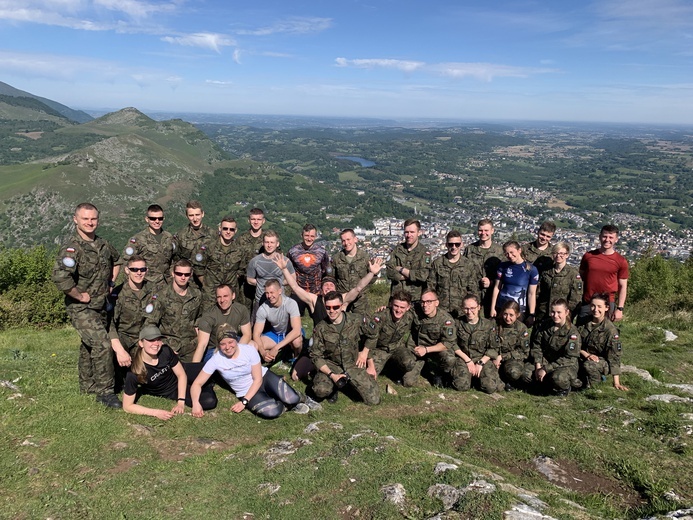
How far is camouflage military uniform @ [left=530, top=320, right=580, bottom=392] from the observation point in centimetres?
837

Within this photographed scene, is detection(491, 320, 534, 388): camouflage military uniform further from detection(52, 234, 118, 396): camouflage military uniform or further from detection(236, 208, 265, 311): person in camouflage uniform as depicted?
detection(52, 234, 118, 396): camouflage military uniform

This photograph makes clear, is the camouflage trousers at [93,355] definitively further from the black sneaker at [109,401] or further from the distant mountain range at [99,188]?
the distant mountain range at [99,188]

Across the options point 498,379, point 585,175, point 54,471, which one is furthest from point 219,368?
point 585,175

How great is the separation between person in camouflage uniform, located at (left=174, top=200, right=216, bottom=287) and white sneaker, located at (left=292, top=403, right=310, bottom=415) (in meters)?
3.97

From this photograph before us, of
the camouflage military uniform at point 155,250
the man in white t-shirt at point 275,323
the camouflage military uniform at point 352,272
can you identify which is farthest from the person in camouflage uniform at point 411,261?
the camouflage military uniform at point 155,250

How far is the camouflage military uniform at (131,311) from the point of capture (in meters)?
7.46

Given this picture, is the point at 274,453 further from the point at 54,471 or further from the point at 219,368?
the point at 54,471

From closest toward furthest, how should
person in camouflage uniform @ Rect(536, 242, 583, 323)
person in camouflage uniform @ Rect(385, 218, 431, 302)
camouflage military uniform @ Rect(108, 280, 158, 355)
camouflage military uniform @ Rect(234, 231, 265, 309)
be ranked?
camouflage military uniform @ Rect(108, 280, 158, 355), person in camouflage uniform @ Rect(536, 242, 583, 323), person in camouflage uniform @ Rect(385, 218, 431, 302), camouflage military uniform @ Rect(234, 231, 265, 309)

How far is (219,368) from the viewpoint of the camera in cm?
718

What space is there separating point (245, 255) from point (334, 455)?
5493 millimetres

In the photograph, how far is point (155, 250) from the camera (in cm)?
897

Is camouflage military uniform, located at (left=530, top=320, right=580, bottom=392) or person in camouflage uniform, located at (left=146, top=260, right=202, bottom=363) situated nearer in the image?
person in camouflage uniform, located at (left=146, top=260, right=202, bottom=363)

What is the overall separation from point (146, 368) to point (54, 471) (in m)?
1.83

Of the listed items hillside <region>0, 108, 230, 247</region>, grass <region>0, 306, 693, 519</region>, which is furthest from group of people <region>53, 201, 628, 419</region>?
hillside <region>0, 108, 230, 247</region>
